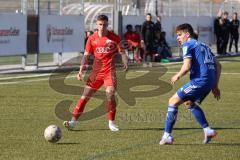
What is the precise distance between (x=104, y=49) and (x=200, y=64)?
102 inches

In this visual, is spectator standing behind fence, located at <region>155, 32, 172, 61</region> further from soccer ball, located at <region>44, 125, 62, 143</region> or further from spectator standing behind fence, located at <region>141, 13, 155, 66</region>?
soccer ball, located at <region>44, 125, 62, 143</region>

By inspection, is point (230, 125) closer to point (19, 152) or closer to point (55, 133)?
point (55, 133)

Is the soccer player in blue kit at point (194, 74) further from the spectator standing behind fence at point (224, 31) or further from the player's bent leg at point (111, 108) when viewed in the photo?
the spectator standing behind fence at point (224, 31)

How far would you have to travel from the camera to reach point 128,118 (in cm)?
1491

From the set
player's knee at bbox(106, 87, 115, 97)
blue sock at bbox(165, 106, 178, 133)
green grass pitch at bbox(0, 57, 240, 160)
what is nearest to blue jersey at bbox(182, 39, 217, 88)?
blue sock at bbox(165, 106, 178, 133)

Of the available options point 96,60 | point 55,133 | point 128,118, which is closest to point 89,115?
point 128,118

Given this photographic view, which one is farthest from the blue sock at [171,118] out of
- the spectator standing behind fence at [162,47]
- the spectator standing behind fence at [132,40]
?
the spectator standing behind fence at [162,47]

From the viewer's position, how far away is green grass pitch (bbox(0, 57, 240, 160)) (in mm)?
10672

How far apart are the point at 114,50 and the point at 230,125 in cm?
245

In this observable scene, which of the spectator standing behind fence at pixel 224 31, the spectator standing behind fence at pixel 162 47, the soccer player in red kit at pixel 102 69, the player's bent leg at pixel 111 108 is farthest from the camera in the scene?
the spectator standing behind fence at pixel 224 31

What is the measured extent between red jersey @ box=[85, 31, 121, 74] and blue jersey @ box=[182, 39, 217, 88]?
2369 mm

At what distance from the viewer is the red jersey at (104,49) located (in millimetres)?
13492

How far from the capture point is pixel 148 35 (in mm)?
31547

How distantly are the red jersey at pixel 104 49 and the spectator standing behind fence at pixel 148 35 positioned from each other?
17431mm
